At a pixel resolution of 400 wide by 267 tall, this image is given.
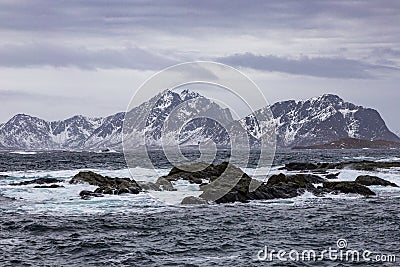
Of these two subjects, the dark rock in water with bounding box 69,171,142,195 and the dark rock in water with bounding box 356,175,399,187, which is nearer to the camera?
the dark rock in water with bounding box 69,171,142,195

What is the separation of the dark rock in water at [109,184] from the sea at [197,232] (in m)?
2.36

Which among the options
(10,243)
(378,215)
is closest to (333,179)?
(378,215)

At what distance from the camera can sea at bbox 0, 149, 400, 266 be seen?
66.9ft

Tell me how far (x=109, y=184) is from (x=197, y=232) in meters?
20.9

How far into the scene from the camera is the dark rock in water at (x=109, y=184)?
41.5 m

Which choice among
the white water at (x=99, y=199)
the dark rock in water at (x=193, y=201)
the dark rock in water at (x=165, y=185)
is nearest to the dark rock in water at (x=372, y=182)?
the white water at (x=99, y=199)

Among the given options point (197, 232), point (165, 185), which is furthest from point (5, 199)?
point (197, 232)

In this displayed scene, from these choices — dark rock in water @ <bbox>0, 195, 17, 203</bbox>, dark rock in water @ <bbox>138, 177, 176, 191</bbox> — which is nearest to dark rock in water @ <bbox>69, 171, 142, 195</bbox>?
dark rock in water @ <bbox>138, 177, 176, 191</bbox>

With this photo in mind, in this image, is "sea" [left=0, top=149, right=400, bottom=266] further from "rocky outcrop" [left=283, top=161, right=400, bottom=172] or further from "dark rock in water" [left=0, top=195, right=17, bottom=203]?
"rocky outcrop" [left=283, top=161, right=400, bottom=172]

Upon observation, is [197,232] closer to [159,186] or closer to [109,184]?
[159,186]

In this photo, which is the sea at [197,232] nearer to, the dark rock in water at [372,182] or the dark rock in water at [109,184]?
the dark rock in water at [109,184]

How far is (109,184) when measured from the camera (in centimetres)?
4516

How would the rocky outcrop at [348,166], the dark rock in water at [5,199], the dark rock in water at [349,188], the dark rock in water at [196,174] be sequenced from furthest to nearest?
the rocky outcrop at [348,166] → the dark rock in water at [196,174] → the dark rock in water at [349,188] → the dark rock in water at [5,199]

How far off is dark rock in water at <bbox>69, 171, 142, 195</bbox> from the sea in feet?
7.74
